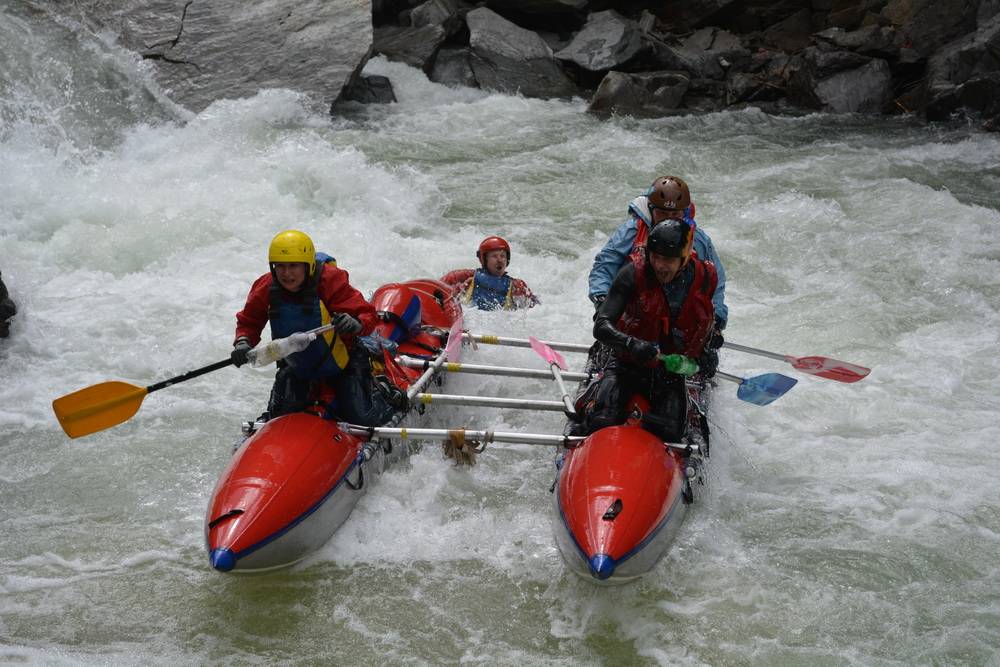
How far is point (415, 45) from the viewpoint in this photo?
13.9m

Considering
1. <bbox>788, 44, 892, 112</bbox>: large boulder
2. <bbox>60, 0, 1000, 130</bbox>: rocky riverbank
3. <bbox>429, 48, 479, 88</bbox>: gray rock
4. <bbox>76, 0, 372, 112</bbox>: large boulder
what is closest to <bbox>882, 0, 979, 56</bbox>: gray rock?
<bbox>60, 0, 1000, 130</bbox>: rocky riverbank

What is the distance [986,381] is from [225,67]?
923 centimetres

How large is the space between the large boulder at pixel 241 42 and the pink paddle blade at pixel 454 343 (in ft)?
22.3

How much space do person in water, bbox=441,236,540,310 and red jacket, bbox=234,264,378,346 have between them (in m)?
2.46

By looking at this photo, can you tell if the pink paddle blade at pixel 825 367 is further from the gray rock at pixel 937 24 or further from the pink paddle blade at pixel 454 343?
the gray rock at pixel 937 24

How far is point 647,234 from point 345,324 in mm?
1649

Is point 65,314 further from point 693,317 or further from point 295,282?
point 693,317

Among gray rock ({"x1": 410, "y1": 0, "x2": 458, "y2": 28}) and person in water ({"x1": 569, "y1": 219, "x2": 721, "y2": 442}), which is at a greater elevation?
person in water ({"x1": 569, "y1": 219, "x2": 721, "y2": 442})

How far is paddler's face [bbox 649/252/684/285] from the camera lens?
4156mm

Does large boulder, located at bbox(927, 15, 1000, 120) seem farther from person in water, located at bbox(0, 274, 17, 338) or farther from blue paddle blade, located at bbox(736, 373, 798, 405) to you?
person in water, located at bbox(0, 274, 17, 338)

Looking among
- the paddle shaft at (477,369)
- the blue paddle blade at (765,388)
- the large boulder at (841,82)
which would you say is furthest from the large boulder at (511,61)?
the blue paddle blade at (765,388)

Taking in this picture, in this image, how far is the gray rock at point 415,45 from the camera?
1380 cm

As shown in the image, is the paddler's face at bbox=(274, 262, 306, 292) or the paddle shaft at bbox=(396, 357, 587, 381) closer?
the paddler's face at bbox=(274, 262, 306, 292)

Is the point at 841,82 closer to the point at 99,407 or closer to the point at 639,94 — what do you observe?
the point at 639,94
